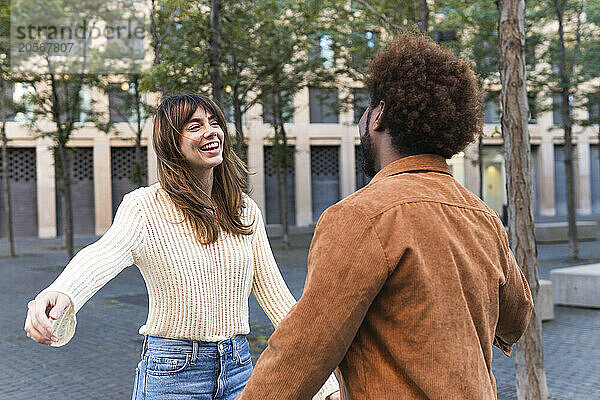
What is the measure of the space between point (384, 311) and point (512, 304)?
58cm

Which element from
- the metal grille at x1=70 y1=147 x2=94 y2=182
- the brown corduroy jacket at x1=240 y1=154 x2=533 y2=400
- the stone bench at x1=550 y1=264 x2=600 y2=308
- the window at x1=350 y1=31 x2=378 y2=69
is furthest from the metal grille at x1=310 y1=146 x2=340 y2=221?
the brown corduroy jacket at x1=240 y1=154 x2=533 y2=400

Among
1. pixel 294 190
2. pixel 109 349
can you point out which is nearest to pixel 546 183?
pixel 294 190

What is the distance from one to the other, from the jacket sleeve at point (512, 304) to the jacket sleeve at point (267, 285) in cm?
95

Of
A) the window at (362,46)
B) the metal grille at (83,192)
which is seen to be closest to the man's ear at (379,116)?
the window at (362,46)

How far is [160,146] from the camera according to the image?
279 centimetres

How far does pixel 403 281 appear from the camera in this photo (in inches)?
61.0

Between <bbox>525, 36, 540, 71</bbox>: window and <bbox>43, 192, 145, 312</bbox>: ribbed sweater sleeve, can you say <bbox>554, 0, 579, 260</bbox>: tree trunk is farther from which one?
<bbox>43, 192, 145, 312</bbox>: ribbed sweater sleeve

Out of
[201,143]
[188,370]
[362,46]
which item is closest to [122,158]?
[362,46]

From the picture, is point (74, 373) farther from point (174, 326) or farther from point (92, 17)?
point (92, 17)

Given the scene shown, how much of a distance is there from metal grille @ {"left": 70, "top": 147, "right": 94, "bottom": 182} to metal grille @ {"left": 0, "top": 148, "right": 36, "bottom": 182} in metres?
2.06

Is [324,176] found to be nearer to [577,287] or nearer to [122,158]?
[122,158]

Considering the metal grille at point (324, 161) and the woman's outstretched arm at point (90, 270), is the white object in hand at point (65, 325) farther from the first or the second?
the metal grille at point (324, 161)

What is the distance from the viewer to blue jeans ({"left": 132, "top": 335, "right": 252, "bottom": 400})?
8.32ft

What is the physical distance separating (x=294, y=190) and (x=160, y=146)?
3799 cm
